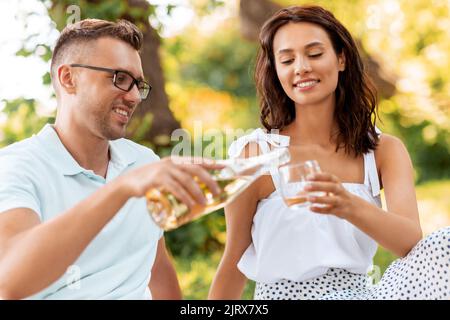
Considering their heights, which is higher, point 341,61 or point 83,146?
point 341,61

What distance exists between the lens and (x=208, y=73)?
43.0 feet

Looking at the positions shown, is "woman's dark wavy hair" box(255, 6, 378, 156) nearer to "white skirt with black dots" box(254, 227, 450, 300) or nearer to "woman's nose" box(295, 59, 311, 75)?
"woman's nose" box(295, 59, 311, 75)

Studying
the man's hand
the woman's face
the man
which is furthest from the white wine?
the woman's face

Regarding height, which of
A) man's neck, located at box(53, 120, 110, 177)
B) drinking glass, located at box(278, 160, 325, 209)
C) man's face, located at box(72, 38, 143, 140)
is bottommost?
drinking glass, located at box(278, 160, 325, 209)

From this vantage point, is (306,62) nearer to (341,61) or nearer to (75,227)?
(341,61)

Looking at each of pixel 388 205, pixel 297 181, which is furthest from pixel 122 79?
pixel 388 205

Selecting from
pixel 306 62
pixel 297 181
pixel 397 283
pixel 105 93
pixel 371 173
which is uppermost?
pixel 306 62

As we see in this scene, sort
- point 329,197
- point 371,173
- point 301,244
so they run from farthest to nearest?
point 371,173 < point 301,244 < point 329,197

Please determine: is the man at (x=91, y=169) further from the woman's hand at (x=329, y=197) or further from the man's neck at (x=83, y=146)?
the woman's hand at (x=329, y=197)

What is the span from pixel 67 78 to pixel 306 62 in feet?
2.41

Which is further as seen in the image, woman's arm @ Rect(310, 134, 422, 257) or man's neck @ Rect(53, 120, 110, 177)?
man's neck @ Rect(53, 120, 110, 177)

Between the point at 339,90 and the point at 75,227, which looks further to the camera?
the point at 339,90

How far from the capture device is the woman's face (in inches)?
85.1

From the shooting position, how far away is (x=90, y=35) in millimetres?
2059
